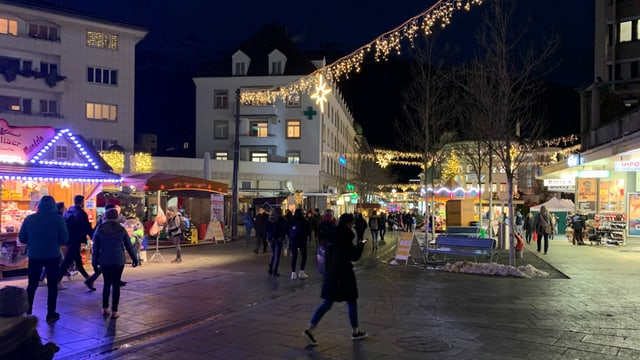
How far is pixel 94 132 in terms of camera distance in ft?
131

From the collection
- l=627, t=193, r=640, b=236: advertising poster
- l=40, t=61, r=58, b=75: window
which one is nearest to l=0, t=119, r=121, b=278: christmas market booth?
l=627, t=193, r=640, b=236: advertising poster

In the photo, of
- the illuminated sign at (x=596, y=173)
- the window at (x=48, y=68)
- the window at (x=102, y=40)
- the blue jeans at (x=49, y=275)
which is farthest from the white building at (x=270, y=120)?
the blue jeans at (x=49, y=275)

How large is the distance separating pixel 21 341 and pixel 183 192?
19.4 metres

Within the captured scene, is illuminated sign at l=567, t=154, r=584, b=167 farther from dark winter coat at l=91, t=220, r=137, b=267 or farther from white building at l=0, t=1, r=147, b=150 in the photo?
white building at l=0, t=1, r=147, b=150

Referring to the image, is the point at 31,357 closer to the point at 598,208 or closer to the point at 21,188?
the point at 21,188

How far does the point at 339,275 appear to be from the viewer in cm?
693

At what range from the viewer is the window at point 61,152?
14.3m

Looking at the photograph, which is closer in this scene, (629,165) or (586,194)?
(629,165)

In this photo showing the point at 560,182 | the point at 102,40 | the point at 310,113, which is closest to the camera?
the point at 560,182

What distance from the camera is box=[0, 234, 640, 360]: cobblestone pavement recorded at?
21.9ft

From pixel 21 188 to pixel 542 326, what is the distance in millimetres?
13533

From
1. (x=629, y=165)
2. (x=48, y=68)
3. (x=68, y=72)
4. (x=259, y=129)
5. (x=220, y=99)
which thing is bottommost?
(x=629, y=165)

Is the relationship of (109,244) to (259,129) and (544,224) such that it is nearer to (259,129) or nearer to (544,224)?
(544,224)

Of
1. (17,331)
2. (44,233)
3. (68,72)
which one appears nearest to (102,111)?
(68,72)
